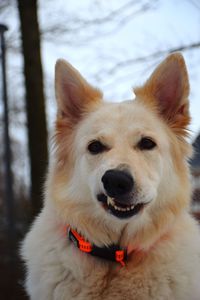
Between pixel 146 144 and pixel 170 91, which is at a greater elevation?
pixel 170 91

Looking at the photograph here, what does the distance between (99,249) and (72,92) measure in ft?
4.47

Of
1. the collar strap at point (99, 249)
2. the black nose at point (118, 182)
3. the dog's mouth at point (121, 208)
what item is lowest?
the collar strap at point (99, 249)

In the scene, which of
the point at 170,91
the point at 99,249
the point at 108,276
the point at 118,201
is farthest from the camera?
the point at 170,91

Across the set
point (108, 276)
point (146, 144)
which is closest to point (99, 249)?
point (108, 276)

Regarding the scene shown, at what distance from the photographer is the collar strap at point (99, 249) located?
3.25 metres

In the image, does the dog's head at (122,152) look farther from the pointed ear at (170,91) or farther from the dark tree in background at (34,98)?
the dark tree in background at (34,98)

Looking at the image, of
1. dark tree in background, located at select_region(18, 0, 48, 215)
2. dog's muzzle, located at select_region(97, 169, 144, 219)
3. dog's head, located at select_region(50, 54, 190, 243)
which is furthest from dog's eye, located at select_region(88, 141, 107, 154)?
dark tree in background, located at select_region(18, 0, 48, 215)

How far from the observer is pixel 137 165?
304cm

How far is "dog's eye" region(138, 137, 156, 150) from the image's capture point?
10.8 ft

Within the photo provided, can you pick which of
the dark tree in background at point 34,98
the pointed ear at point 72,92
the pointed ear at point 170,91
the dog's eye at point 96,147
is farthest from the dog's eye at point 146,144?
the dark tree in background at point 34,98

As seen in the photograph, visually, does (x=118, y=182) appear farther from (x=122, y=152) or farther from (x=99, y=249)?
(x=99, y=249)

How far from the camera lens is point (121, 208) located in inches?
121

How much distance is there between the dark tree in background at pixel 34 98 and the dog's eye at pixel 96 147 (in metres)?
4.48

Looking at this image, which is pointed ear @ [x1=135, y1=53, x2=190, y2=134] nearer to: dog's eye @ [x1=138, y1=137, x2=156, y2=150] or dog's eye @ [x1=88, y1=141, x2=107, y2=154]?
dog's eye @ [x1=138, y1=137, x2=156, y2=150]
